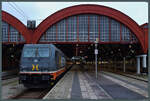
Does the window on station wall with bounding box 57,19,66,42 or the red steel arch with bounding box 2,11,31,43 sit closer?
the window on station wall with bounding box 57,19,66,42

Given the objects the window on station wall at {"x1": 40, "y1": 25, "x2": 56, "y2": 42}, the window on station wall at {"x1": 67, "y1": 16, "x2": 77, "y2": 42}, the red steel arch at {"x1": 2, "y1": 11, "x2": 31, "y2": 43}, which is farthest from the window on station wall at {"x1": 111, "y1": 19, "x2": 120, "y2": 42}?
the red steel arch at {"x1": 2, "y1": 11, "x2": 31, "y2": 43}

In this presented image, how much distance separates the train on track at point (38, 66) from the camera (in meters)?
12.9

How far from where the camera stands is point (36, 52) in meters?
13.9

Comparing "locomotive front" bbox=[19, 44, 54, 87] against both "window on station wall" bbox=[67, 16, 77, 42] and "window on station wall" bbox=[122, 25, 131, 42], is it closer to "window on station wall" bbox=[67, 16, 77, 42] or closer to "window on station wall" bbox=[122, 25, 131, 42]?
"window on station wall" bbox=[67, 16, 77, 42]

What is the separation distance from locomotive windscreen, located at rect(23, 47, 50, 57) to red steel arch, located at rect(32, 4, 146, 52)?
56.3 feet

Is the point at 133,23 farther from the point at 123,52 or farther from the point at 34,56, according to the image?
the point at 34,56

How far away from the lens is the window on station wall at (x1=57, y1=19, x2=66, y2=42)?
3041cm

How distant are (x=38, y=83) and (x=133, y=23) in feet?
77.1

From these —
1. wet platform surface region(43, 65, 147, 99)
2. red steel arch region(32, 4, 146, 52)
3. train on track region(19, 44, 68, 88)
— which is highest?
red steel arch region(32, 4, 146, 52)

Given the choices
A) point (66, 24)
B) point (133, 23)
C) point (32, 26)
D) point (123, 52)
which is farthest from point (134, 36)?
point (32, 26)

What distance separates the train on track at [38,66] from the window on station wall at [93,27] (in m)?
17.0

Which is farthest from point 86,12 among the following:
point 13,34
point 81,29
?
point 13,34

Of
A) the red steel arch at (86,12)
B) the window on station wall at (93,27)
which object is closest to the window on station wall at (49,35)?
the red steel arch at (86,12)

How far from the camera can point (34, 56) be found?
45.0ft
